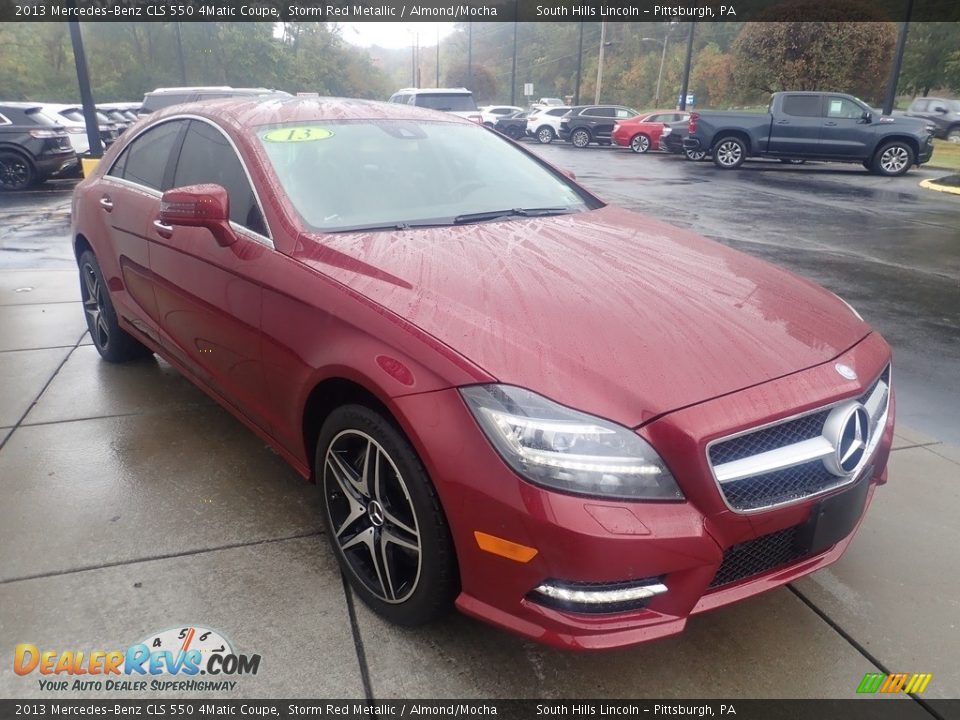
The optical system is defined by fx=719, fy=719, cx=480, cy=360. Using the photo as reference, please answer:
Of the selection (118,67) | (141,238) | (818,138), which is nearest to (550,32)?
(118,67)

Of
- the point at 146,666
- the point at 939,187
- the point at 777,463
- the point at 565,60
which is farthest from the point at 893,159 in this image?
the point at 565,60

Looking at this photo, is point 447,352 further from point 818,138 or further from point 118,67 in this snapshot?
point 118,67

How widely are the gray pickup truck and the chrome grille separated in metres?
Result: 17.3

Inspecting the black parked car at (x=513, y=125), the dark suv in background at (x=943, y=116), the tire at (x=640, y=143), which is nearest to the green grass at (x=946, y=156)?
the dark suv in background at (x=943, y=116)

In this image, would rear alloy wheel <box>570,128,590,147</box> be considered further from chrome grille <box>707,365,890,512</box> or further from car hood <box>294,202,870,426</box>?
chrome grille <box>707,365,890,512</box>

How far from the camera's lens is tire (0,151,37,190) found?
43.4ft

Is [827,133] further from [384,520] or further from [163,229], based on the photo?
[384,520]

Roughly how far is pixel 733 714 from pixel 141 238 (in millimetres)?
3282

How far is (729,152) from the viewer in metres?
18.6

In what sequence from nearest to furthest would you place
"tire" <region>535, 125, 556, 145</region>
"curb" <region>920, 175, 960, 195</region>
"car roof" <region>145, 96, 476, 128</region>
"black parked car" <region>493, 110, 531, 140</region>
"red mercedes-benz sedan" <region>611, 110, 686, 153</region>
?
"car roof" <region>145, 96, 476, 128</region> < "curb" <region>920, 175, 960, 195</region> < "red mercedes-benz sedan" <region>611, 110, 686, 153</region> < "tire" <region>535, 125, 556, 145</region> < "black parked car" <region>493, 110, 531, 140</region>

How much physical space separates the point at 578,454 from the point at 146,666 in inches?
57.8

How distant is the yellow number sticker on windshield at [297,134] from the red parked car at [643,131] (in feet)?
72.2

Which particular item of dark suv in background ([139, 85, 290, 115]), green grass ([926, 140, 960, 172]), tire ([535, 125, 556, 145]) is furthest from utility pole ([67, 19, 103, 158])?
green grass ([926, 140, 960, 172])

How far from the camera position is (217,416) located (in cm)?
383
